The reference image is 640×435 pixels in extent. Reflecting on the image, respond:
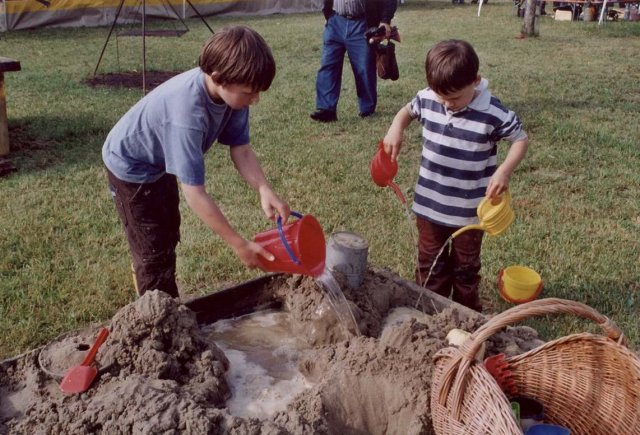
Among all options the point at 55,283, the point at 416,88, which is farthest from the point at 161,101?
the point at 416,88

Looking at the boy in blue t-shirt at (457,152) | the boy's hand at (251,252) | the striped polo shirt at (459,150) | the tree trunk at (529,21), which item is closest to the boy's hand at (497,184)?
the boy in blue t-shirt at (457,152)

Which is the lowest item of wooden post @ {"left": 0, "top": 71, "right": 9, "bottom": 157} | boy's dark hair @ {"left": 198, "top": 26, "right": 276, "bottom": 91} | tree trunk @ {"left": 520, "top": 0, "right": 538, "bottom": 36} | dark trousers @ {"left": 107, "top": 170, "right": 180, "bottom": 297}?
tree trunk @ {"left": 520, "top": 0, "right": 538, "bottom": 36}

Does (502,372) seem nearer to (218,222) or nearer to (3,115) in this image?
(218,222)

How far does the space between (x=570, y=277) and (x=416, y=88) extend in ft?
16.5

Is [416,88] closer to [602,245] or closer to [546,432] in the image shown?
[602,245]

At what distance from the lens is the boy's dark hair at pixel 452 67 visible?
9.13 feet

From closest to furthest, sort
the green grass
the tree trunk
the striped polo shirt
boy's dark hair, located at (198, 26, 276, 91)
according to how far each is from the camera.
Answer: boy's dark hair, located at (198, 26, 276, 91), the striped polo shirt, the green grass, the tree trunk

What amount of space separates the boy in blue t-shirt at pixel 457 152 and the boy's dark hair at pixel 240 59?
823 millimetres

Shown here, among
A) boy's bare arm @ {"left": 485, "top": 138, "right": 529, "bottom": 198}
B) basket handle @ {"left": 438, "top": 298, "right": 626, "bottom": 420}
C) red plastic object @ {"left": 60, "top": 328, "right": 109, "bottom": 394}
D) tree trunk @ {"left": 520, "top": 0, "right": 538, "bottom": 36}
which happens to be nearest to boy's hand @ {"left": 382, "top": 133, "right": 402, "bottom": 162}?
boy's bare arm @ {"left": 485, "top": 138, "right": 529, "bottom": 198}

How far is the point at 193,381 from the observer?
95.6 inches

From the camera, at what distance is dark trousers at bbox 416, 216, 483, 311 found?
3.28m

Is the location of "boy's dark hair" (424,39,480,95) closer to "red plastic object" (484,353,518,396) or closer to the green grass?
"red plastic object" (484,353,518,396)

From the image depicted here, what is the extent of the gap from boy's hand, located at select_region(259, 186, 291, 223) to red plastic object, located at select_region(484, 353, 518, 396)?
37.9 inches

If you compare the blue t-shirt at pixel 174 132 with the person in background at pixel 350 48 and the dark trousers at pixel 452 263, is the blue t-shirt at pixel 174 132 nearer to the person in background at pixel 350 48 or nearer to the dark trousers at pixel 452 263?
the dark trousers at pixel 452 263
